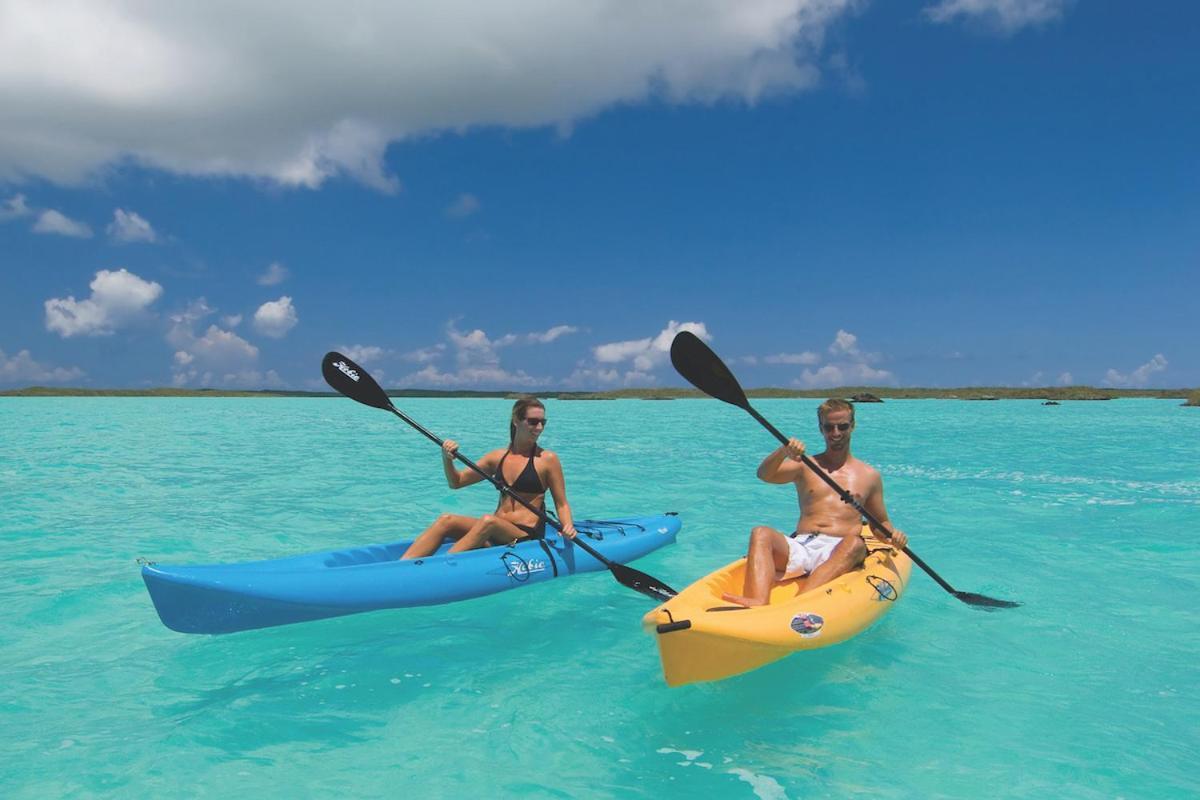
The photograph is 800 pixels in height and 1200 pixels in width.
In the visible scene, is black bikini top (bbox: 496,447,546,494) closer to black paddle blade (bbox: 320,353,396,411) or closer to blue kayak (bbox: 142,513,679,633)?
blue kayak (bbox: 142,513,679,633)

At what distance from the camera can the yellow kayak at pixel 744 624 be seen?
13.2ft

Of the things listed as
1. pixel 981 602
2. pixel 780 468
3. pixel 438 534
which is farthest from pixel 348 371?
pixel 981 602

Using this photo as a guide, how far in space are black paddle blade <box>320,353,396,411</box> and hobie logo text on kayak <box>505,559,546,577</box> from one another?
2226 millimetres

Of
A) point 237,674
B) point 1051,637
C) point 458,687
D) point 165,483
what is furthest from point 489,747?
point 165,483

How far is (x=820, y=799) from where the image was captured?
360cm

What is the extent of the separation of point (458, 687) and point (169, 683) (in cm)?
189

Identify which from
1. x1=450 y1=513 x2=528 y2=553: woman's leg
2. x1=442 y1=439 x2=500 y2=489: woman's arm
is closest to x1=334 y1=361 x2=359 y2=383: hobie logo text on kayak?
x1=442 y1=439 x2=500 y2=489: woman's arm

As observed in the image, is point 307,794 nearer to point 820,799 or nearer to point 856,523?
point 820,799

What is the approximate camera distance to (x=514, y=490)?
6.78 metres

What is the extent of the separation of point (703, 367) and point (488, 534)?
2.33 metres

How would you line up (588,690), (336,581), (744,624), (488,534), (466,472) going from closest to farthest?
(744,624) → (588,690) → (336,581) → (488,534) → (466,472)

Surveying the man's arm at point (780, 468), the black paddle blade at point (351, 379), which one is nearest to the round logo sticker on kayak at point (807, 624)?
the man's arm at point (780, 468)

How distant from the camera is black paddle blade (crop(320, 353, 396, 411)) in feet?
25.0

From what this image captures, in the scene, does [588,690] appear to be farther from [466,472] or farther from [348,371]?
[348,371]
